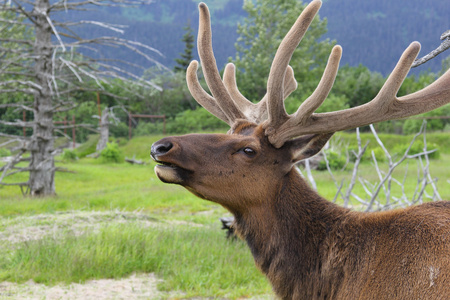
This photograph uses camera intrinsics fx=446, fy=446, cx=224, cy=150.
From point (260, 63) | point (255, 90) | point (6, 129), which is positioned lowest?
point (6, 129)

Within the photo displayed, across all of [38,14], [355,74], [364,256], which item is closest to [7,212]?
[38,14]

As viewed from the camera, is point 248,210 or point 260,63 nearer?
point 248,210

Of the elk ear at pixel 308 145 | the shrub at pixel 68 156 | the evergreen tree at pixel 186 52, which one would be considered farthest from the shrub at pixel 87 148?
the elk ear at pixel 308 145

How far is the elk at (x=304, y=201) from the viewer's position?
8.21 feet

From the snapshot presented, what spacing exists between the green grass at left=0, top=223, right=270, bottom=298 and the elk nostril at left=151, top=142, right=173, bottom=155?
2.68 metres

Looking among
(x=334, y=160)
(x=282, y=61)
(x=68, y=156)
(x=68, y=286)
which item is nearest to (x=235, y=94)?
(x=282, y=61)

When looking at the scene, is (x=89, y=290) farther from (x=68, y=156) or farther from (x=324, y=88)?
(x=68, y=156)

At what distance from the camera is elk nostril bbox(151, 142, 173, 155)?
2527 mm

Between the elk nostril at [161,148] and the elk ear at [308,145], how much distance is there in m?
0.83

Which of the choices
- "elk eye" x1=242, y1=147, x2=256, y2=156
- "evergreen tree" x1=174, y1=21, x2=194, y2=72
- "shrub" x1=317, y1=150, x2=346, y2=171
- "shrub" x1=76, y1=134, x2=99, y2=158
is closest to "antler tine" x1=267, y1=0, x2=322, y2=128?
"elk eye" x1=242, y1=147, x2=256, y2=156

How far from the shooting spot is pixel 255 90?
39312 mm

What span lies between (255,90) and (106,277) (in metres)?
35.0

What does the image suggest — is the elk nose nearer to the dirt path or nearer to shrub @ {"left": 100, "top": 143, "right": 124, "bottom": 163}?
the dirt path

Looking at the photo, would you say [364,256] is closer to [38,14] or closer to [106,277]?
[106,277]
